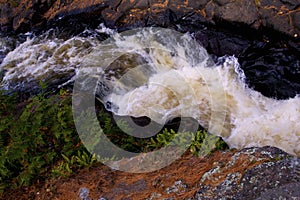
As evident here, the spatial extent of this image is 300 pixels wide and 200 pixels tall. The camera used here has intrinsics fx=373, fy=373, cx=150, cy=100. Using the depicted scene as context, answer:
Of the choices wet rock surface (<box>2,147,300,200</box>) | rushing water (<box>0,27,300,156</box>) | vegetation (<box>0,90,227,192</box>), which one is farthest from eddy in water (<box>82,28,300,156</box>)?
wet rock surface (<box>2,147,300,200</box>)

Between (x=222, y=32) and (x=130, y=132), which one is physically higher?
(x=222, y=32)

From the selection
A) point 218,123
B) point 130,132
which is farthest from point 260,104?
point 130,132

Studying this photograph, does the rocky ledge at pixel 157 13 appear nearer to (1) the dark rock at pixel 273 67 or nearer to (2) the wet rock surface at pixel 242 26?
(2) the wet rock surface at pixel 242 26

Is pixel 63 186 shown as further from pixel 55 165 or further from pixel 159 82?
pixel 159 82

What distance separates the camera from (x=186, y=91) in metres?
6.93

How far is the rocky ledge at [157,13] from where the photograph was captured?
7363mm

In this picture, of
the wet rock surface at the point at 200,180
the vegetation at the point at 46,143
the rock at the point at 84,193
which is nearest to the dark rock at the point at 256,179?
the wet rock surface at the point at 200,180

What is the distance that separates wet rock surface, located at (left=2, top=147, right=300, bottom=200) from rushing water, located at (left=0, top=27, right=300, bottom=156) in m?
1.53

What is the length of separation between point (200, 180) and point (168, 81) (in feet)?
10.9

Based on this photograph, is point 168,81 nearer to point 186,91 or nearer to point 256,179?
point 186,91

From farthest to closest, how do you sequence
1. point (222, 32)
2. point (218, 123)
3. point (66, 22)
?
point (66, 22), point (222, 32), point (218, 123)

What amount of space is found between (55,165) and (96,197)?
1036mm

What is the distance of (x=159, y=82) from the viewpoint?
23.7ft

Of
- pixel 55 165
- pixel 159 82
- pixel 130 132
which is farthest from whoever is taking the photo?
pixel 159 82
